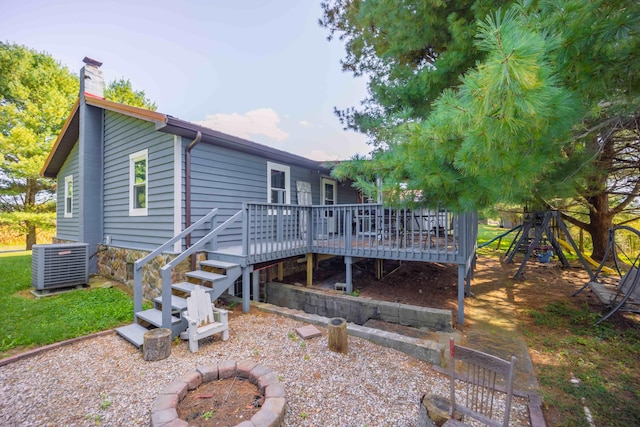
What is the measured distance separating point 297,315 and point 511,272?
7.71 metres

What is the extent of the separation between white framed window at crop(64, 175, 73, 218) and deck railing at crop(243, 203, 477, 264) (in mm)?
7606

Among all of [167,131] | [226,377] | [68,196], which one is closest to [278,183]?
[167,131]

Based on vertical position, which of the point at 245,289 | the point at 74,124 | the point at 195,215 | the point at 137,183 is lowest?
the point at 245,289

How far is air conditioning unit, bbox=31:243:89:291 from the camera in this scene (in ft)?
18.9

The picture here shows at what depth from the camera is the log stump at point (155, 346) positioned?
316 cm

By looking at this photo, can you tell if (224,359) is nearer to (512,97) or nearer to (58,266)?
(512,97)

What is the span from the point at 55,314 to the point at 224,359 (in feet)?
11.9

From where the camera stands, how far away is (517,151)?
1.98 m

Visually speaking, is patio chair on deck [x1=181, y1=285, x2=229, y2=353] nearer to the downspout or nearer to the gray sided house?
the gray sided house

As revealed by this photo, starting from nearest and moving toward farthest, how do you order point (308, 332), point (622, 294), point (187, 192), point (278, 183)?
point (308, 332) < point (622, 294) < point (187, 192) < point (278, 183)

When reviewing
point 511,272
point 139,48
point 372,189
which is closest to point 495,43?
point 372,189

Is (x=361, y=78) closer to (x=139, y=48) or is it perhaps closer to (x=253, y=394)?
(x=253, y=394)

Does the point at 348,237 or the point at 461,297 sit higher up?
the point at 348,237

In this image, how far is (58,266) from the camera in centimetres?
596
